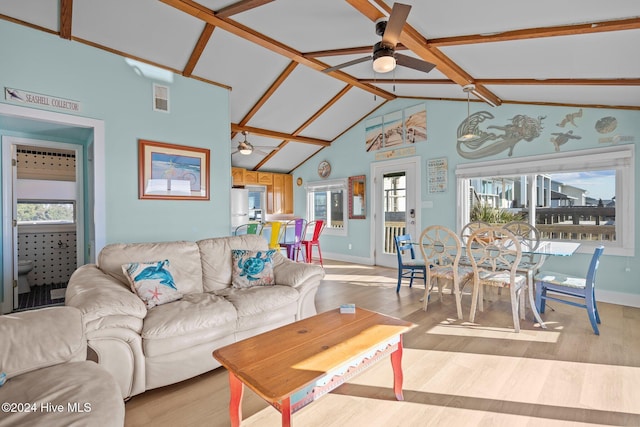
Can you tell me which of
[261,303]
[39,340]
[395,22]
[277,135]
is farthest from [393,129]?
[39,340]

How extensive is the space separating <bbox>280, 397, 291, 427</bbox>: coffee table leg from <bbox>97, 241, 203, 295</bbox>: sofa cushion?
1663 mm

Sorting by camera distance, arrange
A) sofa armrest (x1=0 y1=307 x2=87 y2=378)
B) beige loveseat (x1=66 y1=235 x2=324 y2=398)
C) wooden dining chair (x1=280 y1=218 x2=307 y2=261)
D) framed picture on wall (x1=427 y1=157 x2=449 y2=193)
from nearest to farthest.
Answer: sofa armrest (x1=0 y1=307 x2=87 y2=378), beige loveseat (x1=66 y1=235 x2=324 y2=398), framed picture on wall (x1=427 y1=157 x2=449 y2=193), wooden dining chair (x1=280 y1=218 x2=307 y2=261)

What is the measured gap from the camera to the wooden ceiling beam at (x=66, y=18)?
285 centimetres

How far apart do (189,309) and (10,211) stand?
2824 mm

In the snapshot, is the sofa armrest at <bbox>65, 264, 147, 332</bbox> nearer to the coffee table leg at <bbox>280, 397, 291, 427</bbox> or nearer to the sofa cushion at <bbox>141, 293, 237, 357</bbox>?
the sofa cushion at <bbox>141, 293, 237, 357</bbox>

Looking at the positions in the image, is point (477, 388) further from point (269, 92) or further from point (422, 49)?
point (269, 92)

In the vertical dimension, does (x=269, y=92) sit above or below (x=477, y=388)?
above

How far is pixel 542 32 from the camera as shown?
258cm

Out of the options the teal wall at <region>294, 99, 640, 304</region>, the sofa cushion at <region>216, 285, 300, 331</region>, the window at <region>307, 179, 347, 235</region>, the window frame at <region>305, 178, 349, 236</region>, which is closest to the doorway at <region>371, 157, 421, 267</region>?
the teal wall at <region>294, 99, 640, 304</region>

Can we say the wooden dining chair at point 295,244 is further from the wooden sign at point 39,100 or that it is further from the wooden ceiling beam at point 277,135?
the wooden sign at point 39,100

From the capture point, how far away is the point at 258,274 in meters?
2.95

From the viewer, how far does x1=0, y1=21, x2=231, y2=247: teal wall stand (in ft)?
10.2

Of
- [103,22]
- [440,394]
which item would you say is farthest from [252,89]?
[440,394]

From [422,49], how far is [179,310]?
326cm
